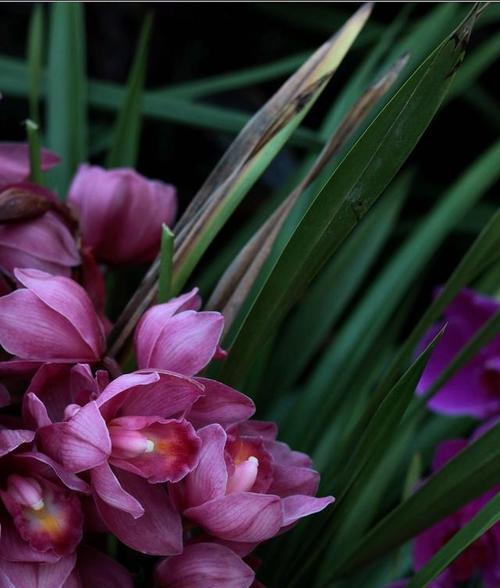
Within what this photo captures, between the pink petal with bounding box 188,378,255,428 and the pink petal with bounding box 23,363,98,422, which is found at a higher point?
the pink petal with bounding box 188,378,255,428

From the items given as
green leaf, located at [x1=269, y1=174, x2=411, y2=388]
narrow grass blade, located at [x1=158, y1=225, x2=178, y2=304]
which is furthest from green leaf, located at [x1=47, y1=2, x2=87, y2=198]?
narrow grass blade, located at [x1=158, y1=225, x2=178, y2=304]

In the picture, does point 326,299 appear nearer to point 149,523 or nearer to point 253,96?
point 149,523

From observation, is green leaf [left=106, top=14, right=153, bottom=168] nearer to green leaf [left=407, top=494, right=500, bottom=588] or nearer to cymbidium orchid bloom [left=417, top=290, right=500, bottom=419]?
cymbidium orchid bloom [left=417, top=290, right=500, bottom=419]

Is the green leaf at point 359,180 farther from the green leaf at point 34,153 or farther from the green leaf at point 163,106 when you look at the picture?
the green leaf at point 163,106

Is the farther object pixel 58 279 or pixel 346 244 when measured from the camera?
pixel 346 244

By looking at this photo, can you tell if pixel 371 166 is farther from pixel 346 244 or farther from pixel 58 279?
pixel 346 244

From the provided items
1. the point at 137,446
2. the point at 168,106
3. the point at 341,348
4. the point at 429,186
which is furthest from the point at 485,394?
the point at 429,186
